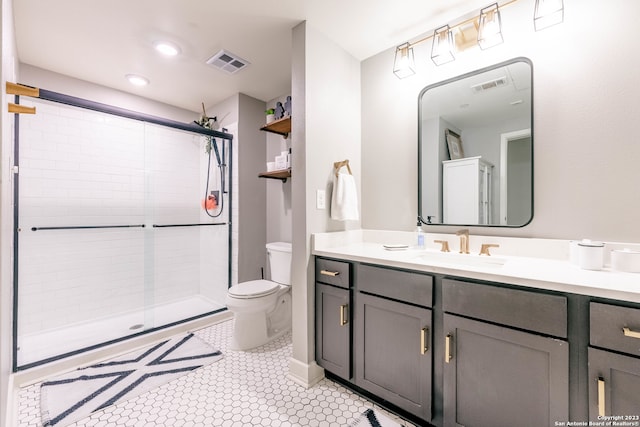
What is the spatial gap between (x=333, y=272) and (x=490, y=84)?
1.50 meters

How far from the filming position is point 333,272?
173cm

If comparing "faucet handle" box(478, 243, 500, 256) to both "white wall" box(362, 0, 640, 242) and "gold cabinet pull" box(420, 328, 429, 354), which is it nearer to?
"white wall" box(362, 0, 640, 242)

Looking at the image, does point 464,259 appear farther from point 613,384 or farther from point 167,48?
point 167,48

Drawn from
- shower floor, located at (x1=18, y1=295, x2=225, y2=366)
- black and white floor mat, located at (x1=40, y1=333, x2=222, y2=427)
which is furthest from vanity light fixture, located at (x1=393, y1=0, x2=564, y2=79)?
shower floor, located at (x1=18, y1=295, x2=225, y2=366)

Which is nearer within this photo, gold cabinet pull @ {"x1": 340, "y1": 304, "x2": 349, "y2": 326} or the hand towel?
gold cabinet pull @ {"x1": 340, "y1": 304, "x2": 349, "y2": 326}

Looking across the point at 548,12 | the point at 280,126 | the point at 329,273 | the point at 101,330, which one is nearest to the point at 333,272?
the point at 329,273

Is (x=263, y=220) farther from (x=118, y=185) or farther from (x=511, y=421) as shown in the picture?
(x=511, y=421)

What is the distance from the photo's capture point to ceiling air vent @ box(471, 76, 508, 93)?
1.65 meters

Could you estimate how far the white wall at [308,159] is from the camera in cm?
182

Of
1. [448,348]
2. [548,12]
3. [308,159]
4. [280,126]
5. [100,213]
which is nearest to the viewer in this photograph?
[448,348]

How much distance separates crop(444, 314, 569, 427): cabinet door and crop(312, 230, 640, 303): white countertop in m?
0.22

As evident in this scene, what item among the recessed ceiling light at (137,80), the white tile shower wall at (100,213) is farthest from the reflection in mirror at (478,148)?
the recessed ceiling light at (137,80)

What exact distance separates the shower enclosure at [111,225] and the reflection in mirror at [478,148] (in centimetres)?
207

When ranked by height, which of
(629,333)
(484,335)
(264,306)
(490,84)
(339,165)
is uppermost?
(490,84)
